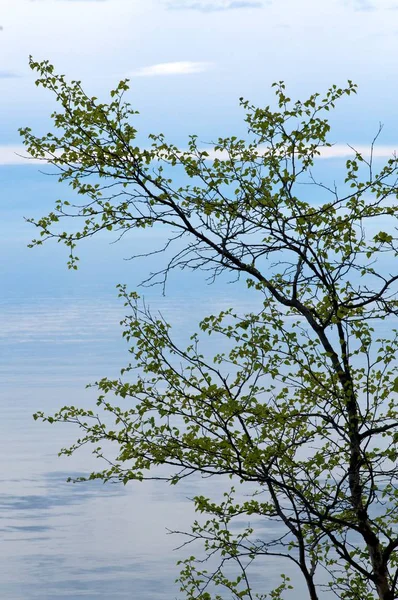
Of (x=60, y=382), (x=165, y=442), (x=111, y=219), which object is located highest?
(x=60, y=382)

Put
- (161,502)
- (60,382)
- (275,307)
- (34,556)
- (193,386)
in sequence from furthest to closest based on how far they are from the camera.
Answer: (60,382)
(161,502)
(34,556)
(275,307)
(193,386)

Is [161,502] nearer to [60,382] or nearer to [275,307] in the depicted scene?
[60,382]

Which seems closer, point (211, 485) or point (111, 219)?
point (111, 219)

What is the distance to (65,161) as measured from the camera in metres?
13.8

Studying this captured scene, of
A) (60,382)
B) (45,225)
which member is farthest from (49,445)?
(45,225)

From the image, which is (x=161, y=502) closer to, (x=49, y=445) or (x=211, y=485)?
(x=211, y=485)

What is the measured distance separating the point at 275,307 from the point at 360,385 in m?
1.72

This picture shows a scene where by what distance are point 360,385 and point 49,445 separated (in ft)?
412

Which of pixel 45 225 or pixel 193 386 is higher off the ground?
pixel 45 225

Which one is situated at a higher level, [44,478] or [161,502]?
[44,478]

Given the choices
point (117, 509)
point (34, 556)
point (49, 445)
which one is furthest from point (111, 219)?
point (49, 445)

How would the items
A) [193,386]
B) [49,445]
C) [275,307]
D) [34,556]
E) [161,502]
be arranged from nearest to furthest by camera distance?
1. [193,386]
2. [275,307]
3. [34,556]
4. [161,502]
5. [49,445]

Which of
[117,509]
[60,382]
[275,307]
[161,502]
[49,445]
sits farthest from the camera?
[60,382]

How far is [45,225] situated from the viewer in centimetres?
1419
